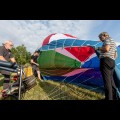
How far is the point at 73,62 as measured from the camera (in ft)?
18.1

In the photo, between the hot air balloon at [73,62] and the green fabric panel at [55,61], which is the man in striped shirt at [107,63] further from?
the green fabric panel at [55,61]

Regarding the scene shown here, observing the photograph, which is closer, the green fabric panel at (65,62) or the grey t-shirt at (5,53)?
the grey t-shirt at (5,53)

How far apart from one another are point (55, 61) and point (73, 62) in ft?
4.17

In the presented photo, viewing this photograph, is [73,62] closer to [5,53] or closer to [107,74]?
[5,53]

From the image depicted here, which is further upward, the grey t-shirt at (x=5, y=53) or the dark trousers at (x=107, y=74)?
the grey t-shirt at (x=5, y=53)

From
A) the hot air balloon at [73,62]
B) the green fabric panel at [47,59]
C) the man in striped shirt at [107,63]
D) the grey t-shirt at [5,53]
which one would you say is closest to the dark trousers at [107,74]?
the man in striped shirt at [107,63]

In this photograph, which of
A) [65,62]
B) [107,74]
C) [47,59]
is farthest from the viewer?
[47,59]

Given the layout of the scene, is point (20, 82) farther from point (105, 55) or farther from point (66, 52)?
point (66, 52)

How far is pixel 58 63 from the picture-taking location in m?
6.46

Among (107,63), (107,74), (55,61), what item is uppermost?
(55,61)

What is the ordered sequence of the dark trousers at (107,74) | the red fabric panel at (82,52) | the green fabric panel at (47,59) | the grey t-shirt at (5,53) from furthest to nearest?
the green fabric panel at (47,59) < the red fabric panel at (82,52) < the grey t-shirt at (5,53) < the dark trousers at (107,74)

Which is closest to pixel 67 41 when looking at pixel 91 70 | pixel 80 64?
pixel 80 64

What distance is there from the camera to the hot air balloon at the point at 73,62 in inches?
185

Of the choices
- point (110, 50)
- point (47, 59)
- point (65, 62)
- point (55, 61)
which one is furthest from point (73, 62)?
point (110, 50)
